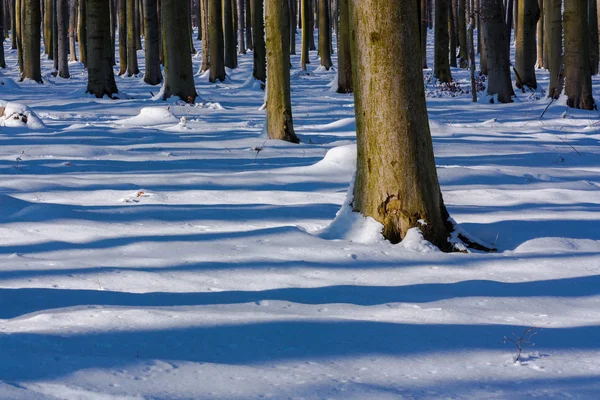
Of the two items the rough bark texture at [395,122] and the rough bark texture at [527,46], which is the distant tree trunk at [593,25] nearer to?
the rough bark texture at [527,46]

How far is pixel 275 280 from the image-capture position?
3684mm

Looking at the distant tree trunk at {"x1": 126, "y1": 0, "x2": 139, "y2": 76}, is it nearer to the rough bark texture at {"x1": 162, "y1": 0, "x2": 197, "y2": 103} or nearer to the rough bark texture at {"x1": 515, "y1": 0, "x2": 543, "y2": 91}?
the rough bark texture at {"x1": 162, "y1": 0, "x2": 197, "y2": 103}

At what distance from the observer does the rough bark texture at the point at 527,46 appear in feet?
53.7

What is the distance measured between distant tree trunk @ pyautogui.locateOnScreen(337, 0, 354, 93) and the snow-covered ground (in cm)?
744

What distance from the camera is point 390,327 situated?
2980mm

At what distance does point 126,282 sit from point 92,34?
1191 cm

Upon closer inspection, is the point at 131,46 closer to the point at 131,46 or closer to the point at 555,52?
the point at 131,46

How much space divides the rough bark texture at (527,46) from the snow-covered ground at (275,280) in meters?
9.15

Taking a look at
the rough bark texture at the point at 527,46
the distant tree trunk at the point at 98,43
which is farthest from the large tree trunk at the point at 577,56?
the distant tree trunk at the point at 98,43

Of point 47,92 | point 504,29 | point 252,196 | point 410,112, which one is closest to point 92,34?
point 47,92

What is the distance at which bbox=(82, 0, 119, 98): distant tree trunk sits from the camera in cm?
1407

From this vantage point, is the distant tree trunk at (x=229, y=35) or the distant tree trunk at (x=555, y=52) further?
the distant tree trunk at (x=229, y=35)

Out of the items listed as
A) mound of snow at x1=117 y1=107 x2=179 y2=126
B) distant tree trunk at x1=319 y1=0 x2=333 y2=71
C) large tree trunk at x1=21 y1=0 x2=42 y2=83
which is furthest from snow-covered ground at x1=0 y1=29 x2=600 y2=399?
distant tree trunk at x1=319 y1=0 x2=333 y2=71

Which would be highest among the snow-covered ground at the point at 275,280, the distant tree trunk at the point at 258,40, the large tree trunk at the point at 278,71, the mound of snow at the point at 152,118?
the distant tree trunk at the point at 258,40
